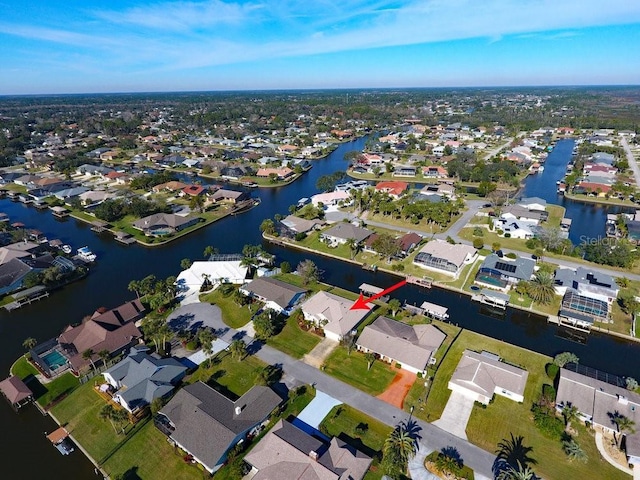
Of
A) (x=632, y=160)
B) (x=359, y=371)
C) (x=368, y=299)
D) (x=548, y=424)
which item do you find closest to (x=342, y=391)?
(x=359, y=371)

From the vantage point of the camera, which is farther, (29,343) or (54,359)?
(29,343)

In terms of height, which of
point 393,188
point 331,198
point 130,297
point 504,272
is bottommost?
point 130,297

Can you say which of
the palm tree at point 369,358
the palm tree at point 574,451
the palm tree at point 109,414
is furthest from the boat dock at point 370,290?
the palm tree at point 109,414

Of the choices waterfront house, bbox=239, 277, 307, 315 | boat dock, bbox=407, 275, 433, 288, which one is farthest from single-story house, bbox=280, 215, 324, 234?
boat dock, bbox=407, 275, 433, 288

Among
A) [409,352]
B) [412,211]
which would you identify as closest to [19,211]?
[412,211]

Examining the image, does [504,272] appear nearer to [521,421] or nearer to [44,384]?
[521,421]
